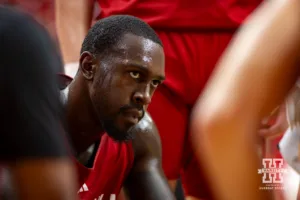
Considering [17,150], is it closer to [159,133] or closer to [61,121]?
[61,121]

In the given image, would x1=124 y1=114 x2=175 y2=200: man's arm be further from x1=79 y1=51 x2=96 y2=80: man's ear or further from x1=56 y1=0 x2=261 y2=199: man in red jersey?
x1=79 y1=51 x2=96 y2=80: man's ear

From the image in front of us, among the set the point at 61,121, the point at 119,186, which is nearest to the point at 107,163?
the point at 119,186

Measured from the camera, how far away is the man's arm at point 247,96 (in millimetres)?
1017

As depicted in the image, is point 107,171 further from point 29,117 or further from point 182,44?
point 29,117

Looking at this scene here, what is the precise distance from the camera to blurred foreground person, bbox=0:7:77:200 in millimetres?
1168

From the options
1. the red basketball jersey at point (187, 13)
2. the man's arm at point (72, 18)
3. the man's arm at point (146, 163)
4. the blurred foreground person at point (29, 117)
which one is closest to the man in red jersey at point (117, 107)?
the man's arm at point (146, 163)

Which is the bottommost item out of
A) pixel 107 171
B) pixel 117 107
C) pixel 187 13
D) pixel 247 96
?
pixel 247 96

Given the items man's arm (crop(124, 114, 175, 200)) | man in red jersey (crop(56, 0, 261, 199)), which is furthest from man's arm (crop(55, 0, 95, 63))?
man's arm (crop(124, 114, 175, 200))

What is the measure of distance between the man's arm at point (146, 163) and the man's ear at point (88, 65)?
295mm

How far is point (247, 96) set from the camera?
40.0 inches

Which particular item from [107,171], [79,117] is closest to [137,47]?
[79,117]

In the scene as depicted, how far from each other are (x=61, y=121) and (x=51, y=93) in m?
0.06

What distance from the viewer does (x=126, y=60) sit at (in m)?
2.31

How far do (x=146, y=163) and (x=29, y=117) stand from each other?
1442mm
